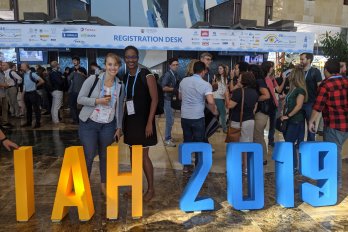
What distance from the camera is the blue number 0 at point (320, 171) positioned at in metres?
3.80

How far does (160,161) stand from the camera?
19.5ft

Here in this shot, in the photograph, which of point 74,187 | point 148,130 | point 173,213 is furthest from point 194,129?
point 74,187

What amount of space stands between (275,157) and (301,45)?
977 centimetres

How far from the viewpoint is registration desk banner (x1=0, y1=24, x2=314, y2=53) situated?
36.6 ft

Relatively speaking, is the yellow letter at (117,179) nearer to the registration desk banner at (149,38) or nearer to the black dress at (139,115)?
the black dress at (139,115)

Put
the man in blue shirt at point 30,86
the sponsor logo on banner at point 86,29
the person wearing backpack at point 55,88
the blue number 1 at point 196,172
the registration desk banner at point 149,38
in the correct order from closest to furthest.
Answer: the blue number 1 at point 196,172
the man in blue shirt at point 30,86
the person wearing backpack at point 55,88
the registration desk banner at point 149,38
the sponsor logo on banner at point 86,29

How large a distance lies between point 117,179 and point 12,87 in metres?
8.47

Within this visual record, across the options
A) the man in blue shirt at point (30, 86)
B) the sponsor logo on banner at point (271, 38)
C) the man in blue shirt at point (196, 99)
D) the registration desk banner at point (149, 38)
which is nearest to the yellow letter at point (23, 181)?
the man in blue shirt at point (196, 99)

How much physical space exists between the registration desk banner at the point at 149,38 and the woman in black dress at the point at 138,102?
309 inches

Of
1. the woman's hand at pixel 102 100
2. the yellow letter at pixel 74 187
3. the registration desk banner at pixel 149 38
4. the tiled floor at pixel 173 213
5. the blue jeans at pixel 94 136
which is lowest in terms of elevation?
the tiled floor at pixel 173 213

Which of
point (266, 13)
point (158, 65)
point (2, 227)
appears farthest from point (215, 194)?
point (266, 13)

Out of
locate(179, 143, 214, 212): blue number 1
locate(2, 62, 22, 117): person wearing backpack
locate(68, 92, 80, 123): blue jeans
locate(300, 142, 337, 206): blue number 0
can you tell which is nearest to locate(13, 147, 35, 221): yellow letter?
locate(179, 143, 214, 212): blue number 1

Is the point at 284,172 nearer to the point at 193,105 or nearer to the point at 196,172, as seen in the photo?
the point at 196,172

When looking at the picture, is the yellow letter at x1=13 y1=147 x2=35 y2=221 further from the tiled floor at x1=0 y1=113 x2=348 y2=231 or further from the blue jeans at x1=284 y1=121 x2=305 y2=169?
the blue jeans at x1=284 y1=121 x2=305 y2=169
